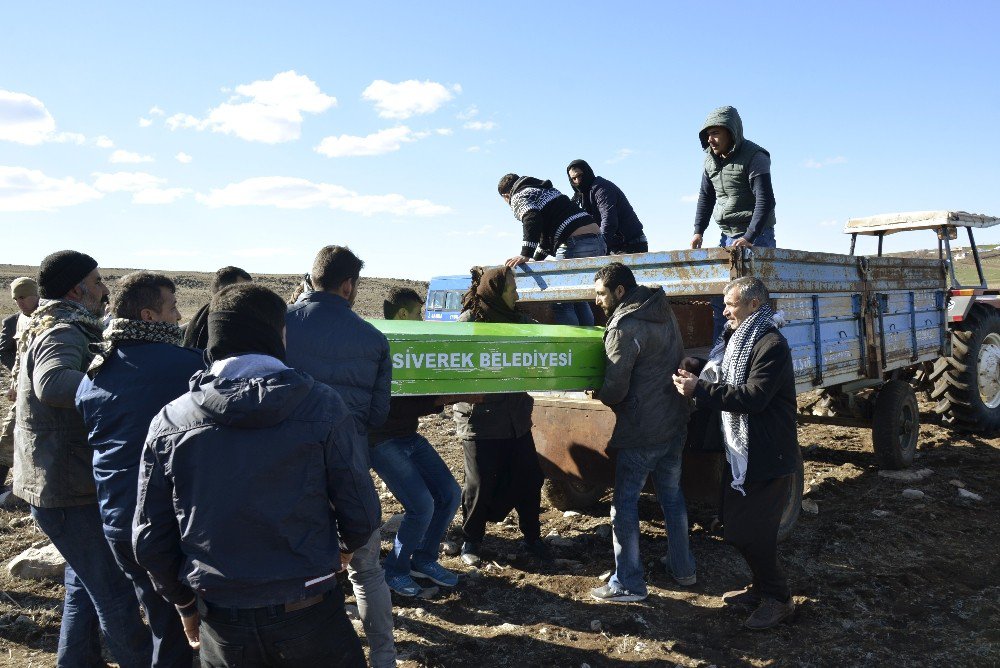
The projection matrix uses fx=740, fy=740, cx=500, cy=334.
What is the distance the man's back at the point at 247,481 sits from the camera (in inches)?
67.6

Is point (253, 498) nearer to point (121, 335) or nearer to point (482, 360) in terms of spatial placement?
point (121, 335)

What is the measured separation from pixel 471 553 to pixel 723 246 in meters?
2.43

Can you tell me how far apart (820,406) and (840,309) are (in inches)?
107

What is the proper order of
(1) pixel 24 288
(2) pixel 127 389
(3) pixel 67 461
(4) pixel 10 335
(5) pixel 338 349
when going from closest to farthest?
Answer: (2) pixel 127 389 < (3) pixel 67 461 < (5) pixel 338 349 < (1) pixel 24 288 < (4) pixel 10 335

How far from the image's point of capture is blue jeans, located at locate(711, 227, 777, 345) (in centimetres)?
418

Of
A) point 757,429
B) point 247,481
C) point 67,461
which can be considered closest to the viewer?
point 247,481

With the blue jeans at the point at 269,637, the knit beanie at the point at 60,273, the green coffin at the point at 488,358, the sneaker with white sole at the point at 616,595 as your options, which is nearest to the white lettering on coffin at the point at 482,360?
the green coffin at the point at 488,358

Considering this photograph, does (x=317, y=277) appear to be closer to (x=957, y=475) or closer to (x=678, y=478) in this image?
(x=678, y=478)

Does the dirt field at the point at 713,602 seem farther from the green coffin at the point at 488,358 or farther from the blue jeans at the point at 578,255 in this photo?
the blue jeans at the point at 578,255

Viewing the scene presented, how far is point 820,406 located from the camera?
7414 mm

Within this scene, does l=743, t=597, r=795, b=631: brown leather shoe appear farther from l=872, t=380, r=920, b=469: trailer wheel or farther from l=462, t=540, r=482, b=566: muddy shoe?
l=872, t=380, r=920, b=469: trailer wheel

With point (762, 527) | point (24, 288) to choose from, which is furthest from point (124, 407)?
point (24, 288)

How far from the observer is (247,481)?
67.5 inches

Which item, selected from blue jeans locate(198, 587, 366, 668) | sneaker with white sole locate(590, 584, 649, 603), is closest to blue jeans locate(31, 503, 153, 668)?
blue jeans locate(198, 587, 366, 668)
